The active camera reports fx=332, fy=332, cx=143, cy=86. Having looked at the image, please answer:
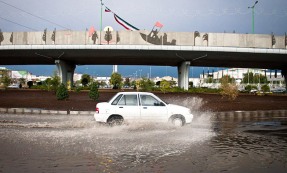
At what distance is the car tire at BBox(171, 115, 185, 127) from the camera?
13.1 metres

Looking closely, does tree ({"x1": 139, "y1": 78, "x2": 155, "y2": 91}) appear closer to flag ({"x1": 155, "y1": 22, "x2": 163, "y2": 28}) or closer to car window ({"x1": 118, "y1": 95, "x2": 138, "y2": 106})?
flag ({"x1": 155, "y1": 22, "x2": 163, "y2": 28})

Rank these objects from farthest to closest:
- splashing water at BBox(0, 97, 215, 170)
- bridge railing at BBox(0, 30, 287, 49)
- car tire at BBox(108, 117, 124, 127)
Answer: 1. bridge railing at BBox(0, 30, 287, 49)
2. car tire at BBox(108, 117, 124, 127)
3. splashing water at BBox(0, 97, 215, 170)

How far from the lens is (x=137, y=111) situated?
1299cm

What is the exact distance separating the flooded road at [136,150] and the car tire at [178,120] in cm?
33

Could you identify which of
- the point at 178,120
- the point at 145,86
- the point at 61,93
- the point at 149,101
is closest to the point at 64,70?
the point at 145,86

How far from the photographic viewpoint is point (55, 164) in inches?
265

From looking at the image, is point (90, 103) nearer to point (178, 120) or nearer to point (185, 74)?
point (178, 120)

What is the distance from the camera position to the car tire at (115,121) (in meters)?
12.9

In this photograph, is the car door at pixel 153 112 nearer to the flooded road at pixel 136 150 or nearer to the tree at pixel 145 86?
the flooded road at pixel 136 150

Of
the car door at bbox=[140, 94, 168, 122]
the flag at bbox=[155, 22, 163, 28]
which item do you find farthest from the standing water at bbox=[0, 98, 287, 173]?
the flag at bbox=[155, 22, 163, 28]

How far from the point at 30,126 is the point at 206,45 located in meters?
35.8

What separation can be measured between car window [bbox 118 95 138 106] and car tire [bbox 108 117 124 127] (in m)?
0.64

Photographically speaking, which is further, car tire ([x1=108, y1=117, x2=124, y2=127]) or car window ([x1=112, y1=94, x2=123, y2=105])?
car window ([x1=112, y1=94, x2=123, y2=105])

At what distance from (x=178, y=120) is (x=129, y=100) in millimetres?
2098
